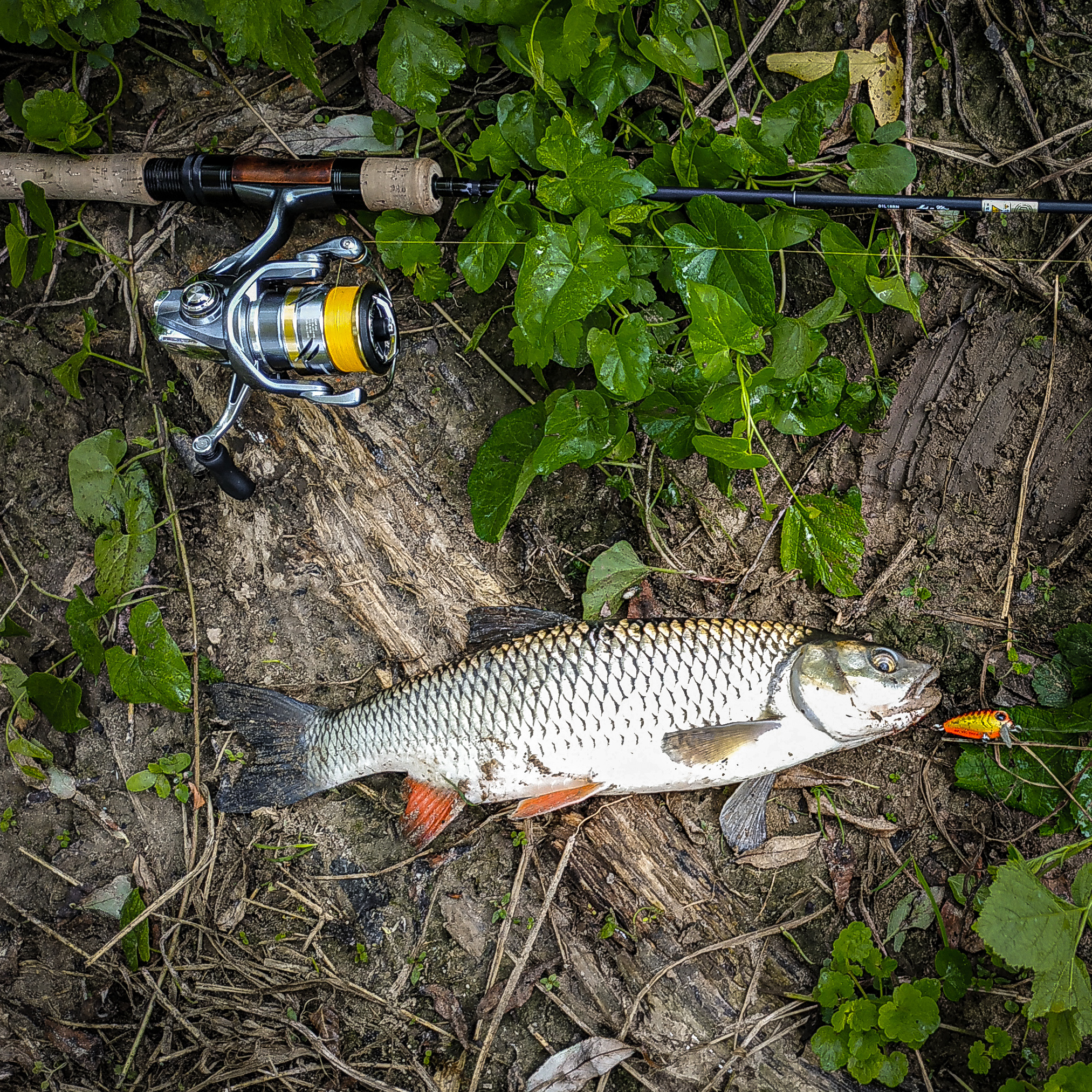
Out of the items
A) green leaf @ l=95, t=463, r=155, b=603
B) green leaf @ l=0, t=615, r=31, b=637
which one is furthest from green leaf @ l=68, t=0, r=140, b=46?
green leaf @ l=0, t=615, r=31, b=637

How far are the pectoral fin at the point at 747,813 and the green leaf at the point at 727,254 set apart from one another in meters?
1.62

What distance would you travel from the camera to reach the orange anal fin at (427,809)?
115 inches

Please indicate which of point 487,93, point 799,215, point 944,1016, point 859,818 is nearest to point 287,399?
point 487,93

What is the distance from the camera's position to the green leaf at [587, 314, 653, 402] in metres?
2.45

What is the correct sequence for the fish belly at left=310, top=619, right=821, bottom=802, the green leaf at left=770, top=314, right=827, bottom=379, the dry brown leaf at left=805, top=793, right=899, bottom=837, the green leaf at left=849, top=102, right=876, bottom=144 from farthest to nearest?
1. the dry brown leaf at left=805, top=793, right=899, bottom=837
2. the fish belly at left=310, top=619, right=821, bottom=802
3. the green leaf at left=849, top=102, right=876, bottom=144
4. the green leaf at left=770, top=314, right=827, bottom=379

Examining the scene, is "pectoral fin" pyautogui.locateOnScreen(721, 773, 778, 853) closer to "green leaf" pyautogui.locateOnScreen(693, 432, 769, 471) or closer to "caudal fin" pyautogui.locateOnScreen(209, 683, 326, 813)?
"green leaf" pyautogui.locateOnScreen(693, 432, 769, 471)

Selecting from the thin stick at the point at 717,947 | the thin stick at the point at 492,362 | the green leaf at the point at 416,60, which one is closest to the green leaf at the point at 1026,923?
the thin stick at the point at 717,947

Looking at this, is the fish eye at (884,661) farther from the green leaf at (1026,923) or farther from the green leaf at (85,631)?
the green leaf at (85,631)

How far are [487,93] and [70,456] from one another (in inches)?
80.4

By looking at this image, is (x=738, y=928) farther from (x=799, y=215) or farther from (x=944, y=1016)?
(x=799, y=215)

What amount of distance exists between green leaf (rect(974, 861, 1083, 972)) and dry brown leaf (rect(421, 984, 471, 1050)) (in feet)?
5.95

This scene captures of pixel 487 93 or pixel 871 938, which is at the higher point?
pixel 487 93

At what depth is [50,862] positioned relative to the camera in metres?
3.13

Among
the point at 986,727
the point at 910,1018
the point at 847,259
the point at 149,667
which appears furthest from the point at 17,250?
the point at 910,1018
